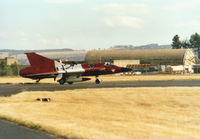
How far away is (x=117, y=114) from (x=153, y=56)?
76081 mm

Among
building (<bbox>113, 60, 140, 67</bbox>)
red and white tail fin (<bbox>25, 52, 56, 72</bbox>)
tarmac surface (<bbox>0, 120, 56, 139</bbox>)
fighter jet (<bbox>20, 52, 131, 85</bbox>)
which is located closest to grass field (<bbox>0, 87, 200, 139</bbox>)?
tarmac surface (<bbox>0, 120, 56, 139</bbox>)

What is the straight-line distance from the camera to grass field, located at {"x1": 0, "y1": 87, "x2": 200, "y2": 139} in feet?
41.2

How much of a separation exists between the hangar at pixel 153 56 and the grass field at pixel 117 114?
63.0m

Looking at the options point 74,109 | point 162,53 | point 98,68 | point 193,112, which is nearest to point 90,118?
point 74,109

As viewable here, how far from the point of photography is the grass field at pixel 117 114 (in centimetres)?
1255

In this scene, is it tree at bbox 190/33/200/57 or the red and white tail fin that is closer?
the red and white tail fin

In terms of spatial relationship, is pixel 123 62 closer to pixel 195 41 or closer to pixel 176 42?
pixel 176 42

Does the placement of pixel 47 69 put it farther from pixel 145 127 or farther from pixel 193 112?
pixel 145 127

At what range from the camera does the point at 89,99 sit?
964 inches

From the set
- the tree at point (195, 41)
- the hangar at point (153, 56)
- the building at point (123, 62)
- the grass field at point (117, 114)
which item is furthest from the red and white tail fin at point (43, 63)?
the tree at point (195, 41)

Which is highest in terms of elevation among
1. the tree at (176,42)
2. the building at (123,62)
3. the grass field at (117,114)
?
the tree at (176,42)

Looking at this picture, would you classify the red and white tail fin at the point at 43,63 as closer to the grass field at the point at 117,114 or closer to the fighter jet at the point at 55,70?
the fighter jet at the point at 55,70

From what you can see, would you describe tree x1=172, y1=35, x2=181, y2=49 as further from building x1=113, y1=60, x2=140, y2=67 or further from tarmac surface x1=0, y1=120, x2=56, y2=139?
tarmac surface x1=0, y1=120, x2=56, y2=139

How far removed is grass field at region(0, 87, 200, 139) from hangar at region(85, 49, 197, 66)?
63.0 m
